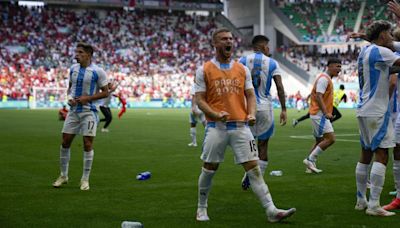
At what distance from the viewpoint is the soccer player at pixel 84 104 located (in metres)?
10.5

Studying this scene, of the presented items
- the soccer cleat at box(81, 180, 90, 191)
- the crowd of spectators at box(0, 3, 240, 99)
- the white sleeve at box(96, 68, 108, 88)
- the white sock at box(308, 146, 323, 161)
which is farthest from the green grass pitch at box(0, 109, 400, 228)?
the crowd of spectators at box(0, 3, 240, 99)

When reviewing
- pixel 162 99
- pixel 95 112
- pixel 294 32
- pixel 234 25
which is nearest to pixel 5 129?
pixel 95 112

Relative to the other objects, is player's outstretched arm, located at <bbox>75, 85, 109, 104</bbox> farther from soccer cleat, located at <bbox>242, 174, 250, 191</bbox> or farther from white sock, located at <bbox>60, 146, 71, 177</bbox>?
soccer cleat, located at <bbox>242, 174, 250, 191</bbox>

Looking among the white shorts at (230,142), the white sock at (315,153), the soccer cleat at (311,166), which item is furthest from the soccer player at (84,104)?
the white sock at (315,153)

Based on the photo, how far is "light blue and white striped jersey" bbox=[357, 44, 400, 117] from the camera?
7738mm

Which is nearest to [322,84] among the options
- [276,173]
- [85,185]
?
[276,173]

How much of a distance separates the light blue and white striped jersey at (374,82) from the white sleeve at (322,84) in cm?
402

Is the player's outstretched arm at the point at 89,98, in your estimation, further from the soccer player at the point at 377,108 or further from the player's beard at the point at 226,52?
the soccer player at the point at 377,108

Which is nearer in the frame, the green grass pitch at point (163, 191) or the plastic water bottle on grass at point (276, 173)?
the green grass pitch at point (163, 191)

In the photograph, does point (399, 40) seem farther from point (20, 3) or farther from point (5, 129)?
point (20, 3)

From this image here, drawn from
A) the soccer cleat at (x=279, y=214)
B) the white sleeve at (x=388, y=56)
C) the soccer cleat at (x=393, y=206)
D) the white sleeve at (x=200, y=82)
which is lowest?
the soccer cleat at (x=393, y=206)

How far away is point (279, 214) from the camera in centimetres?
718

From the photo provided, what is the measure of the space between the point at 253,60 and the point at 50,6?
60.6 metres

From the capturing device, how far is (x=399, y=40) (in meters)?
8.84
